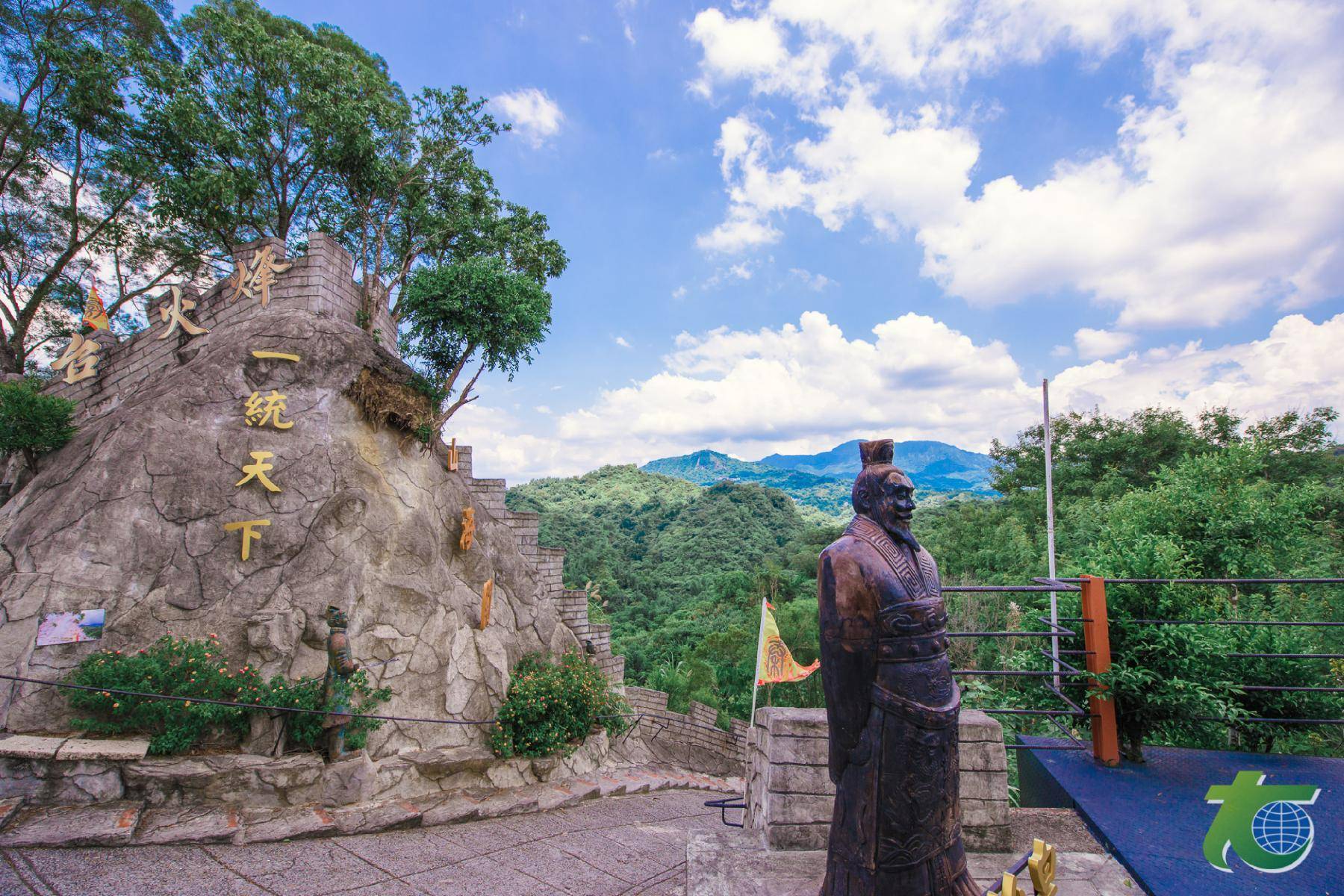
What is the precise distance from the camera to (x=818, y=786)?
351 centimetres

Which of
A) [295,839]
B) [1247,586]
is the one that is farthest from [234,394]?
[1247,586]

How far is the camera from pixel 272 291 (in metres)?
8.51

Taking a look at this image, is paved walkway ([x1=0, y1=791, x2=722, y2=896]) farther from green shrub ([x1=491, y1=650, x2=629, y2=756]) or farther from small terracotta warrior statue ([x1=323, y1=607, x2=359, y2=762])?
green shrub ([x1=491, y1=650, x2=629, y2=756])

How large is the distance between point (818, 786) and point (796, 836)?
11.4 inches

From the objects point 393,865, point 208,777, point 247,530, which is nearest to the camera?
point 393,865

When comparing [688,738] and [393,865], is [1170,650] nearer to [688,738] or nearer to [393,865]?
Result: [393,865]

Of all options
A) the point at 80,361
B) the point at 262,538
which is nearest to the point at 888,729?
the point at 262,538

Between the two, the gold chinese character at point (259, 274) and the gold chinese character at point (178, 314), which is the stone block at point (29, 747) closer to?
the gold chinese character at point (259, 274)

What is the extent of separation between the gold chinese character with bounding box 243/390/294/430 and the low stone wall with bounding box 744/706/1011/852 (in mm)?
6883

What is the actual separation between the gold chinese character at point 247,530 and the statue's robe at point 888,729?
682 centimetres

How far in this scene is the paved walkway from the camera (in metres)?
3.91

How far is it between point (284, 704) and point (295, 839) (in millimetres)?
1521

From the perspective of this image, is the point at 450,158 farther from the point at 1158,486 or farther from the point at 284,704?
the point at 1158,486

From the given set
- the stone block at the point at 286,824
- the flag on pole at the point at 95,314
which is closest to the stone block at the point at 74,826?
the stone block at the point at 286,824
